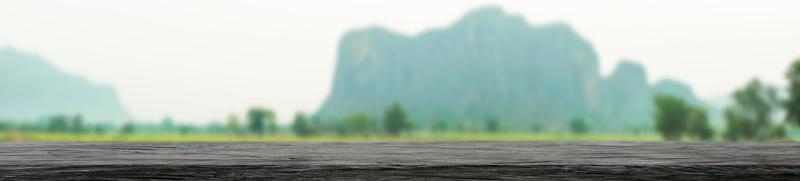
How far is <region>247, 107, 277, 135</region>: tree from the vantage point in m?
144

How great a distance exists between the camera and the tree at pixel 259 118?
144 metres

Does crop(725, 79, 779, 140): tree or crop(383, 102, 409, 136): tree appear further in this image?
crop(383, 102, 409, 136): tree

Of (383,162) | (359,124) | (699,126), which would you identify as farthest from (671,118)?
(383,162)

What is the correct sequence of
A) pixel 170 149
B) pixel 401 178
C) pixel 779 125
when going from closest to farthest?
pixel 401 178
pixel 170 149
pixel 779 125

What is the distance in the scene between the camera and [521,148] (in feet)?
6.39

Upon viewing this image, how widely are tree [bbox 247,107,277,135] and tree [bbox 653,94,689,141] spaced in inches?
3404

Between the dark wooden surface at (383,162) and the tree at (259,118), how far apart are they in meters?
145

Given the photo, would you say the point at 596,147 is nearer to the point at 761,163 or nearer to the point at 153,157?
the point at 761,163

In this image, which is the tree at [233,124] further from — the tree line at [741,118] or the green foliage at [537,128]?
the tree line at [741,118]

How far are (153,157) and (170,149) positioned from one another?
0.16m

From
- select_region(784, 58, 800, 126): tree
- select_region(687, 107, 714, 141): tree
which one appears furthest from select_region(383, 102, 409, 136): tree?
select_region(784, 58, 800, 126): tree

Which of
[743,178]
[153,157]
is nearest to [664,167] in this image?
[743,178]

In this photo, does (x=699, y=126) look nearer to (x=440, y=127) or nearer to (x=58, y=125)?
(x=440, y=127)

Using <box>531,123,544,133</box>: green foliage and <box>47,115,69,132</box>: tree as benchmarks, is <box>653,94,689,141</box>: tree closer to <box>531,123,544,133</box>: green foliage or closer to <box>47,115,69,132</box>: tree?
<box>531,123,544,133</box>: green foliage
